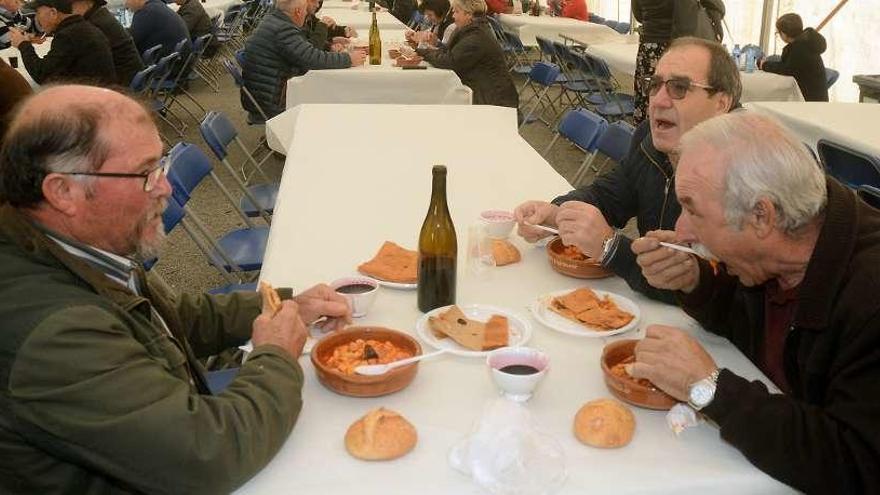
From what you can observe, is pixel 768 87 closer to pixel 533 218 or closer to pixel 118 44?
pixel 533 218

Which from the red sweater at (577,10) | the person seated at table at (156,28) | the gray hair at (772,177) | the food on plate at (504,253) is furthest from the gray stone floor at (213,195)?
the red sweater at (577,10)

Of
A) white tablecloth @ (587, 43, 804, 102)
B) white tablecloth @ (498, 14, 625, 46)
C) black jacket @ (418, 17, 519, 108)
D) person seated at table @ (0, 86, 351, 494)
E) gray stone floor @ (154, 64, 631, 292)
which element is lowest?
gray stone floor @ (154, 64, 631, 292)

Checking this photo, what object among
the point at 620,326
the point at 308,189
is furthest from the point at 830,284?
the point at 308,189

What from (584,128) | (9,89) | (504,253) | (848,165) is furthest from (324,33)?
(504,253)

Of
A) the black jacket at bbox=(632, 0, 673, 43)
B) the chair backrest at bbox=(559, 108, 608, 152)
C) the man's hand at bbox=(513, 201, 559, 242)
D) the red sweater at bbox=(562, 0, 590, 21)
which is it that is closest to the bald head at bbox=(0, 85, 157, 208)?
the man's hand at bbox=(513, 201, 559, 242)

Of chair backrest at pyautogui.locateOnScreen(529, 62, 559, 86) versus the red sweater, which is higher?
chair backrest at pyautogui.locateOnScreen(529, 62, 559, 86)

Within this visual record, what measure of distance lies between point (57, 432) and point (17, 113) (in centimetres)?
55

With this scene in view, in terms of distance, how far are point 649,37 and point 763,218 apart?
4.55m

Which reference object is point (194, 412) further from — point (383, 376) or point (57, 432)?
point (383, 376)

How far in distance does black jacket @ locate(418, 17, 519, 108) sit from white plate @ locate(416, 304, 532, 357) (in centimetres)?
409

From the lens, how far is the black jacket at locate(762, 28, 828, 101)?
5.87m

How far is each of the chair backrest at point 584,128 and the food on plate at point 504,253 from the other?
1789mm

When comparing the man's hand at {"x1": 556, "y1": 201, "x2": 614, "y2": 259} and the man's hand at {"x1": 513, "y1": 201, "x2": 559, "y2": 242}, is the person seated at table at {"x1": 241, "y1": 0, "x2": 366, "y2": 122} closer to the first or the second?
the man's hand at {"x1": 513, "y1": 201, "x2": 559, "y2": 242}

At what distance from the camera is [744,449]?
4.01 feet
